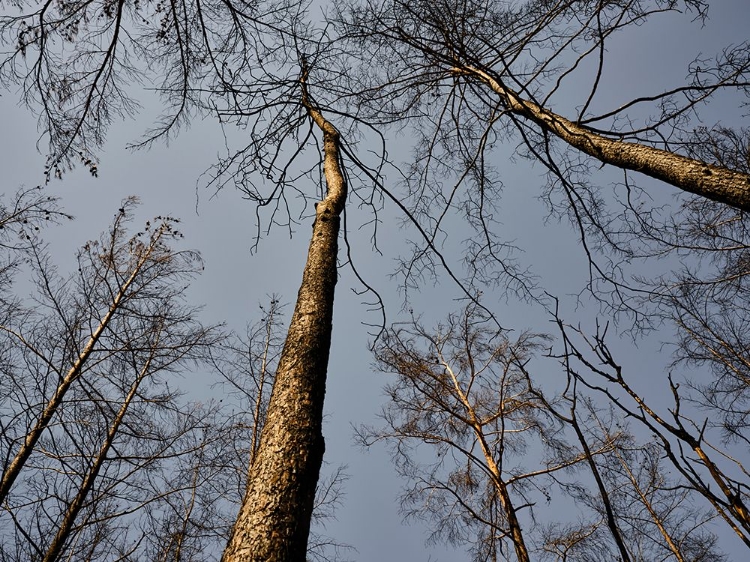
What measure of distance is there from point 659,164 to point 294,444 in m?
3.35

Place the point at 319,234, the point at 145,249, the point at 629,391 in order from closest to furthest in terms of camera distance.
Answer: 1. the point at 629,391
2. the point at 319,234
3. the point at 145,249

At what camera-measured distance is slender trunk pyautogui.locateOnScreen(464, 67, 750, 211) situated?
250cm

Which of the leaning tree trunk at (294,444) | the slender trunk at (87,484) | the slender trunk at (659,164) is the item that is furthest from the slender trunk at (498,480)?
the slender trunk at (87,484)

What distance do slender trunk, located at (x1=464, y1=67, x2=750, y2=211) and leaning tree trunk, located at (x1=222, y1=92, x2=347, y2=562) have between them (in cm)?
197

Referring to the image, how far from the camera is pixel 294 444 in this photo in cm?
175

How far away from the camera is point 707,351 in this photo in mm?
6773

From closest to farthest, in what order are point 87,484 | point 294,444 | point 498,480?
1. point 294,444
2. point 498,480
3. point 87,484

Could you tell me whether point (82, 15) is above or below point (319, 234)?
above

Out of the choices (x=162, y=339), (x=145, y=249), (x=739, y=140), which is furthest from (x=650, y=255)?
(x=145, y=249)

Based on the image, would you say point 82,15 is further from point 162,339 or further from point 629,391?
point 629,391

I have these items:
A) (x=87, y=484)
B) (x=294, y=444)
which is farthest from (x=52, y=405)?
(x=294, y=444)

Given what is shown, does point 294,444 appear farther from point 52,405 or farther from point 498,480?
point 52,405

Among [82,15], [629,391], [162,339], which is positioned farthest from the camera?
[162,339]

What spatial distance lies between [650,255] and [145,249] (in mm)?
7793
